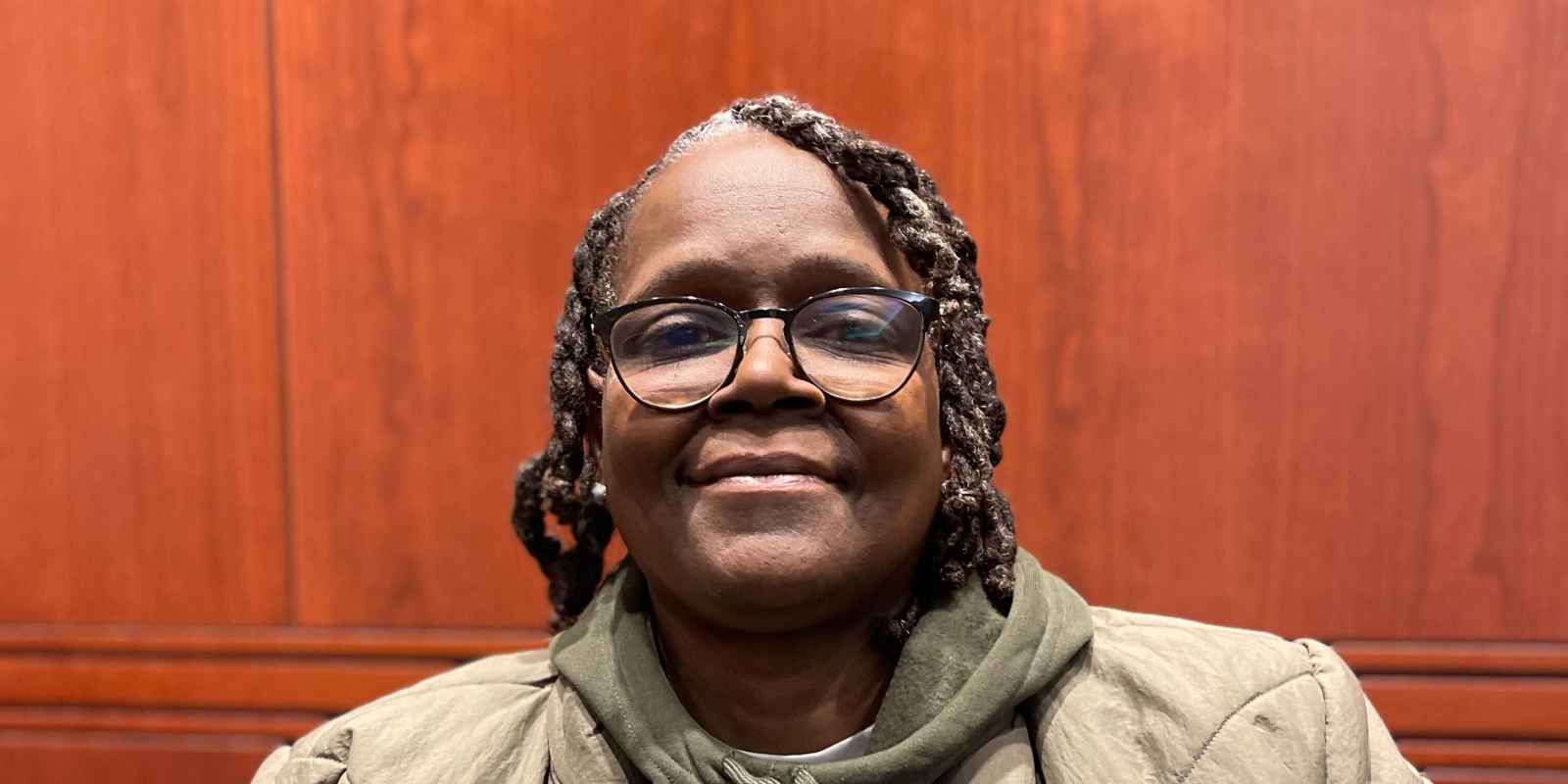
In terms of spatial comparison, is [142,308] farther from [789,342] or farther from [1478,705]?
[1478,705]

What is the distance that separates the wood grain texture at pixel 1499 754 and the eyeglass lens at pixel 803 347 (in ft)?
3.66

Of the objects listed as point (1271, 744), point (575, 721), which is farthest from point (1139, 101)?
point (575, 721)

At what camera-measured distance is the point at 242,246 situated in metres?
1.65

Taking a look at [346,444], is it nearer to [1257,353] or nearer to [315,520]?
[315,520]

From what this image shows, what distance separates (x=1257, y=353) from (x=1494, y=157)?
42cm

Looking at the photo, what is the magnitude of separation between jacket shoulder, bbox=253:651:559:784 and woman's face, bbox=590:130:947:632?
221 mm

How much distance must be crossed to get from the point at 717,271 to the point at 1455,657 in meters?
1.27

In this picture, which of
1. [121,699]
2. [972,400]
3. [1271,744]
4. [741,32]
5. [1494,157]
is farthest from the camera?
[121,699]

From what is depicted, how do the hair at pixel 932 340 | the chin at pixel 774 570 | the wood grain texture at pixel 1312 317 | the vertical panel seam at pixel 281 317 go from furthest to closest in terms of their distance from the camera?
1. the vertical panel seam at pixel 281 317
2. the wood grain texture at pixel 1312 317
3. the hair at pixel 932 340
4. the chin at pixel 774 570

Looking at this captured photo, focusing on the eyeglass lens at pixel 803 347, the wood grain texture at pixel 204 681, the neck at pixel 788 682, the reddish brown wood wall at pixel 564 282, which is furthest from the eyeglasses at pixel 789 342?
the wood grain texture at pixel 204 681

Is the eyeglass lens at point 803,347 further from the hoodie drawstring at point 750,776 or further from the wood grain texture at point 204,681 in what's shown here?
the wood grain texture at point 204,681

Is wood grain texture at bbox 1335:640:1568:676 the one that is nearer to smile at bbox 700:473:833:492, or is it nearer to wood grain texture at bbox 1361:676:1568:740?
wood grain texture at bbox 1361:676:1568:740

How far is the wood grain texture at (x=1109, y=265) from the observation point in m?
1.49

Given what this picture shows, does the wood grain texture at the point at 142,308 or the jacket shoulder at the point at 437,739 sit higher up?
the wood grain texture at the point at 142,308
